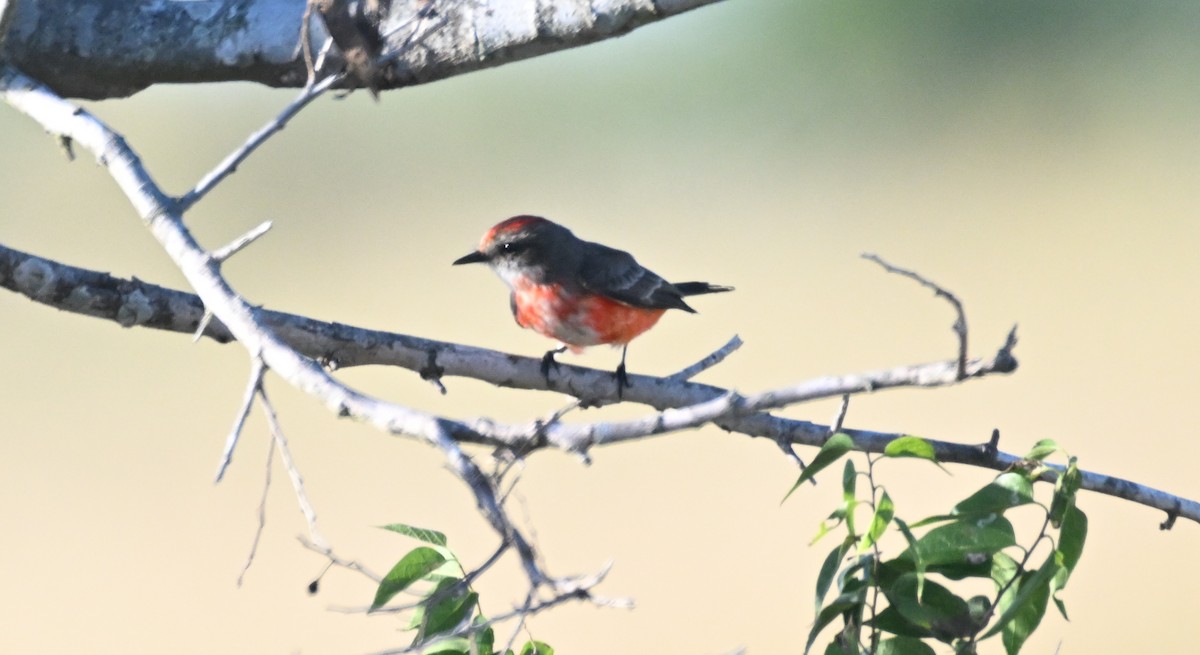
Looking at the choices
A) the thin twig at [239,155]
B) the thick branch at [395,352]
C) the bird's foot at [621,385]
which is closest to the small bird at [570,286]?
the thick branch at [395,352]

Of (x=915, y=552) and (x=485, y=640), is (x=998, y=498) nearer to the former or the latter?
(x=915, y=552)

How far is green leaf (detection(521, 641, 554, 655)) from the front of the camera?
2.47m

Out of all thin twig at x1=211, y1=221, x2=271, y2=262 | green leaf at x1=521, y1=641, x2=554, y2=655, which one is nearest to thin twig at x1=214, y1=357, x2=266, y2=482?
thin twig at x1=211, y1=221, x2=271, y2=262

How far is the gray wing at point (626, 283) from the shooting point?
227 inches

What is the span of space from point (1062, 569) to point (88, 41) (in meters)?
3.15

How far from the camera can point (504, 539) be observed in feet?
5.39

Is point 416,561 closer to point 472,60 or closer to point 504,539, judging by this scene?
point 504,539

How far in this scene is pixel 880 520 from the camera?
7.20 feet

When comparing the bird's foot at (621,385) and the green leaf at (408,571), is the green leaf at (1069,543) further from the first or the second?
the bird's foot at (621,385)

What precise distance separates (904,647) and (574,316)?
3.38 metres

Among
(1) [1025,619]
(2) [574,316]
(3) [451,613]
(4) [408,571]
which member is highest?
(2) [574,316]

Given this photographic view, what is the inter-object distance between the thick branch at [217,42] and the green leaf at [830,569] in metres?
1.72

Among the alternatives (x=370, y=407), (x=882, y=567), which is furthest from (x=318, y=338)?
(x=882, y=567)

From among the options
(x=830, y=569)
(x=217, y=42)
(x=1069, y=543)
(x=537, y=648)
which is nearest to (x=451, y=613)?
(x=537, y=648)
